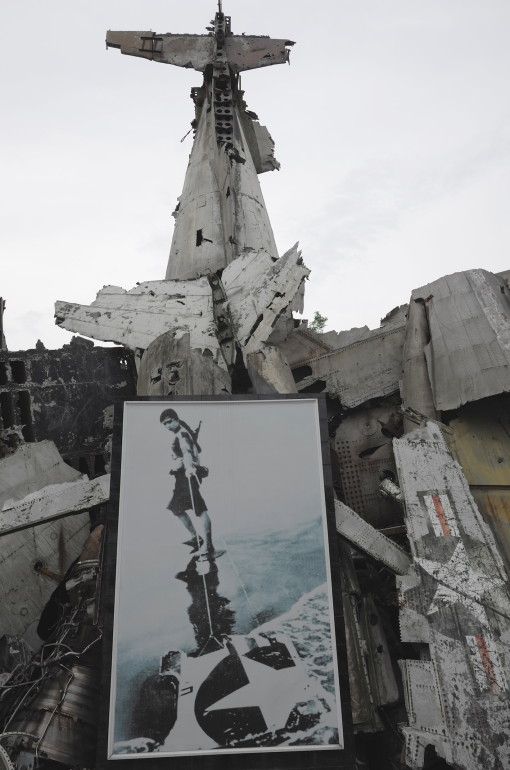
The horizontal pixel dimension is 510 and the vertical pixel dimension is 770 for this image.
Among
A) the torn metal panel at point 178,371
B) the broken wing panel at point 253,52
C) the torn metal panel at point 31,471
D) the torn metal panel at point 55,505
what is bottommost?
the torn metal panel at point 55,505

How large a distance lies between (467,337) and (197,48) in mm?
18986

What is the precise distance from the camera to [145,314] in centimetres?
1587

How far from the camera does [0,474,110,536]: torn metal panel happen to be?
34.9 feet

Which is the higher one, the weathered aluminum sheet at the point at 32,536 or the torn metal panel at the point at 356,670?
the weathered aluminum sheet at the point at 32,536

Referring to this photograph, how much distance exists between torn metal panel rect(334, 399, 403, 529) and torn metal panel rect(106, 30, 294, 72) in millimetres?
17378

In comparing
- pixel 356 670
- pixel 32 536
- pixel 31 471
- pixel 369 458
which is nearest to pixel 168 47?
pixel 31 471

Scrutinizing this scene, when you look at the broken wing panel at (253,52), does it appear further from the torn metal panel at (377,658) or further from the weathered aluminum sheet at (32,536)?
the torn metal panel at (377,658)

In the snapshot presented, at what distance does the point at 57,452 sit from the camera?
14.6m

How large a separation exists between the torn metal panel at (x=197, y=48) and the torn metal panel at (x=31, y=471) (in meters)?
18.5

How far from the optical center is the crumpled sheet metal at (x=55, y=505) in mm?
10641

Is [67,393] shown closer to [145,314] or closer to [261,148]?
[145,314]

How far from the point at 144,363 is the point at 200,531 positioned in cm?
Result: 578

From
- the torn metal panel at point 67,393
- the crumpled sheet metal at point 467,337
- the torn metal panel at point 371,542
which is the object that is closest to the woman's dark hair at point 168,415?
the torn metal panel at point 371,542

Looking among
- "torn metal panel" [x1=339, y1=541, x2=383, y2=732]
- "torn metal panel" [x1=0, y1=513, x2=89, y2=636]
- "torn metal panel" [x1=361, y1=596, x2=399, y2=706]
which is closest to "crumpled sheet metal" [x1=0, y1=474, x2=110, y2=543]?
"torn metal panel" [x1=0, y1=513, x2=89, y2=636]
